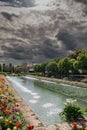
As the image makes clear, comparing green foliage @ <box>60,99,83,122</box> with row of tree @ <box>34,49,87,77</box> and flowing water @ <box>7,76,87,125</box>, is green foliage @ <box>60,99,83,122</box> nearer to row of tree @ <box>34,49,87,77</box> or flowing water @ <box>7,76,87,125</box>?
flowing water @ <box>7,76,87,125</box>

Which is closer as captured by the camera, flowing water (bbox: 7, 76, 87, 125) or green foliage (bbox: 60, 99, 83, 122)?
green foliage (bbox: 60, 99, 83, 122)

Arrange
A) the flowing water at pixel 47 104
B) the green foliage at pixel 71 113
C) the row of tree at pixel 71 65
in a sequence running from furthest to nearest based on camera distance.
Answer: the row of tree at pixel 71 65, the flowing water at pixel 47 104, the green foliage at pixel 71 113

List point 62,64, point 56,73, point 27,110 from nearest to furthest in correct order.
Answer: point 27,110, point 62,64, point 56,73

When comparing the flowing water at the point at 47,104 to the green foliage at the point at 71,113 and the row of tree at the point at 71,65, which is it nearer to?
the green foliage at the point at 71,113

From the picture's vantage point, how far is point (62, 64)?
7969 cm

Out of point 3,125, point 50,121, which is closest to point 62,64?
point 50,121

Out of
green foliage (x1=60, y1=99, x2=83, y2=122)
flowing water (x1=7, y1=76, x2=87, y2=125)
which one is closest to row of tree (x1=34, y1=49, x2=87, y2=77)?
flowing water (x1=7, y1=76, x2=87, y2=125)

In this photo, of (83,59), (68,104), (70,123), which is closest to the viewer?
(70,123)

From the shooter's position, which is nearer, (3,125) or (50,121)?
(3,125)

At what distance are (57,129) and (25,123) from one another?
1.51 metres

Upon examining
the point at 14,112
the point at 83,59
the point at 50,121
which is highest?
the point at 83,59

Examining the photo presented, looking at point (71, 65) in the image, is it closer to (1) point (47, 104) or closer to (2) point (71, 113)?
(1) point (47, 104)

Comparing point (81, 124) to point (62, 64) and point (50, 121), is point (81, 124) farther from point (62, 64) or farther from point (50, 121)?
point (62, 64)

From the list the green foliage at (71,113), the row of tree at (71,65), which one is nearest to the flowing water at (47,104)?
the green foliage at (71,113)
